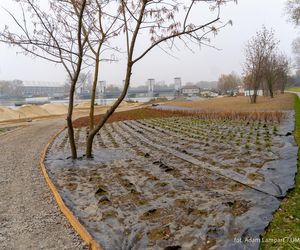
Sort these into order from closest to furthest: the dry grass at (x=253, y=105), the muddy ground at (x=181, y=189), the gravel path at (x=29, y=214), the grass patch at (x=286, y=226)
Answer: the grass patch at (x=286, y=226)
the muddy ground at (x=181, y=189)
the gravel path at (x=29, y=214)
the dry grass at (x=253, y=105)

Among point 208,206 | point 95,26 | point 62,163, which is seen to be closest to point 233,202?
point 208,206

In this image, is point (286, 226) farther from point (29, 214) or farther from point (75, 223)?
point (29, 214)

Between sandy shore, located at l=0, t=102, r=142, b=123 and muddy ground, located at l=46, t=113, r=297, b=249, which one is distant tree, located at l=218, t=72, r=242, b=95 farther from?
muddy ground, located at l=46, t=113, r=297, b=249

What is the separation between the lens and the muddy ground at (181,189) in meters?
3.48

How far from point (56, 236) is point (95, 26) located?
296 inches

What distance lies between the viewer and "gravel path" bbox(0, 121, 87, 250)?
386 cm

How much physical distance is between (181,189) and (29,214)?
2388mm

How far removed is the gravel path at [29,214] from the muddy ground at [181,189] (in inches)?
11.6

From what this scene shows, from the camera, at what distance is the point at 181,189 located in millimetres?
4996

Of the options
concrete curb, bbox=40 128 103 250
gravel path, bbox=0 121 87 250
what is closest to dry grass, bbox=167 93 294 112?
gravel path, bbox=0 121 87 250

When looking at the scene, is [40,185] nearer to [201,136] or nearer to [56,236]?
[56,236]

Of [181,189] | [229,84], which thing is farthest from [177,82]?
[181,189]

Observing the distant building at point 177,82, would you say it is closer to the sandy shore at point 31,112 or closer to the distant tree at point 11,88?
the sandy shore at point 31,112

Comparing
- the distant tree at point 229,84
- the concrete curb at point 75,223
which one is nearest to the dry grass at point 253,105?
the concrete curb at point 75,223
